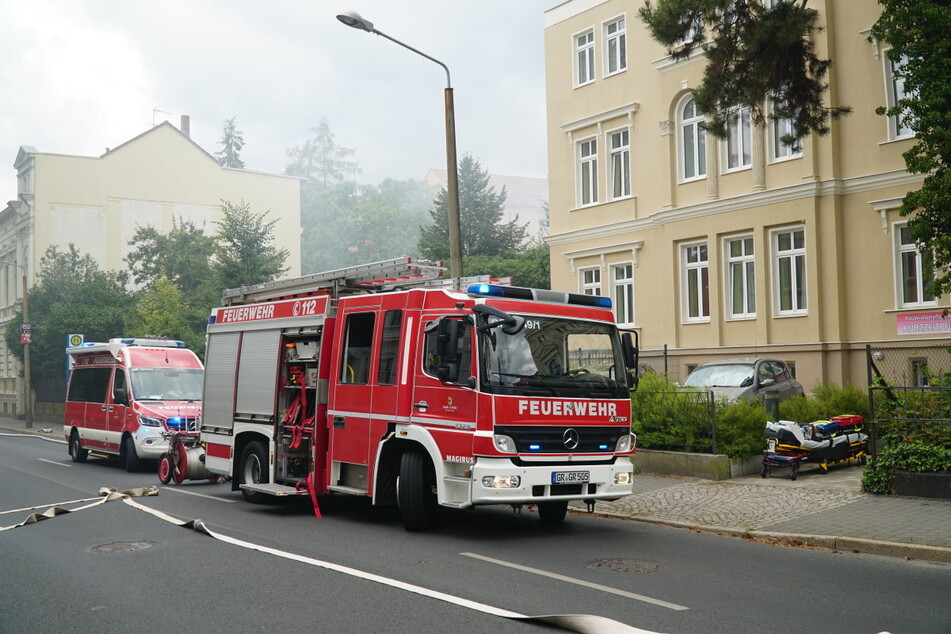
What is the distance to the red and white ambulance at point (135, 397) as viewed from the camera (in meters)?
19.0

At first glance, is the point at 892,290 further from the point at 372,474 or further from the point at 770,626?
the point at 770,626

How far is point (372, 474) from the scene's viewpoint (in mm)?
10914

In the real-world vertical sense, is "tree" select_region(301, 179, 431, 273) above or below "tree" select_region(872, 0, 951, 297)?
above

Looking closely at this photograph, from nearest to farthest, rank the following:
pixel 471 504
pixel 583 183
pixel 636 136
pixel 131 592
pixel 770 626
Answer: pixel 770 626 < pixel 131 592 < pixel 471 504 < pixel 636 136 < pixel 583 183

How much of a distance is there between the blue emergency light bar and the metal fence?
4803mm

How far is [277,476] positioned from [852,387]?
424 inches

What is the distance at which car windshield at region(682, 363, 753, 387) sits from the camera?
62.4 feet

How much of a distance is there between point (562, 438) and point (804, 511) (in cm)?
365

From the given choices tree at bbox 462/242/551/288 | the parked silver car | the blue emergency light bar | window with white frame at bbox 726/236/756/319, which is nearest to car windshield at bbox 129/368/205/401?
the parked silver car

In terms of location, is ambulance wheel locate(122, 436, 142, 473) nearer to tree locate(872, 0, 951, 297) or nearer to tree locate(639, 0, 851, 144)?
tree locate(639, 0, 851, 144)

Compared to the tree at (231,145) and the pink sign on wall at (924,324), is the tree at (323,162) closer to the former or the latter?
A: the tree at (231,145)

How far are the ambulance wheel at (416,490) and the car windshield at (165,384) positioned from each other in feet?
34.8

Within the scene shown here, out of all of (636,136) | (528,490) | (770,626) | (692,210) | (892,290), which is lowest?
(770,626)

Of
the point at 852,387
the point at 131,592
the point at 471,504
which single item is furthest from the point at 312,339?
the point at 852,387
